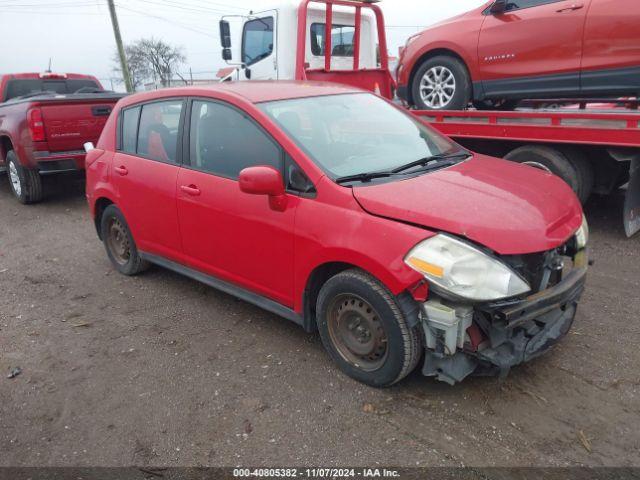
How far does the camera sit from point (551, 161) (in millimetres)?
5504

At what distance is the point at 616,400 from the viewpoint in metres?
2.85

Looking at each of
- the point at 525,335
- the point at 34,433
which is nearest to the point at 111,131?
the point at 34,433

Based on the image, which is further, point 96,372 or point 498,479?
point 96,372

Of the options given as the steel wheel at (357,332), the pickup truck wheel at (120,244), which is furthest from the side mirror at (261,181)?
the pickup truck wheel at (120,244)

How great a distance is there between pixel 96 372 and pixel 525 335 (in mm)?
2663

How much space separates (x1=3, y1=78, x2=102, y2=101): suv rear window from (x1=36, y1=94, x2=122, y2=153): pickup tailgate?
303 centimetres

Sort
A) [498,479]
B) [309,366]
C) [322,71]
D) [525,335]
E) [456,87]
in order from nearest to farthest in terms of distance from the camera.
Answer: [498,479] < [525,335] < [309,366] < [456,87] < [322,71]

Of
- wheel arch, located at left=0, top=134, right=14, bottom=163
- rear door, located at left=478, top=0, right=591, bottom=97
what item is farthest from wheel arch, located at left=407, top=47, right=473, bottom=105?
wheel arch, located at left=0, top=134, right=14, bottom=163

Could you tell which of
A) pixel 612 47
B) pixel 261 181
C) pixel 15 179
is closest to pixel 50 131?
pixel 15 179

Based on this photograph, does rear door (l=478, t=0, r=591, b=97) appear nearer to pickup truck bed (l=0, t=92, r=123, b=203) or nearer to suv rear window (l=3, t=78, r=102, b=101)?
pickup truck bed (l=0, t=92, r=123, b=203)

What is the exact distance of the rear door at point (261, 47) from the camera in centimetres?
813

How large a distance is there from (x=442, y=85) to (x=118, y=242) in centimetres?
447

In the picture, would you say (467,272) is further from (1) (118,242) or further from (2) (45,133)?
(2) (45,133)

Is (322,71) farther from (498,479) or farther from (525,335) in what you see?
(498,479)
